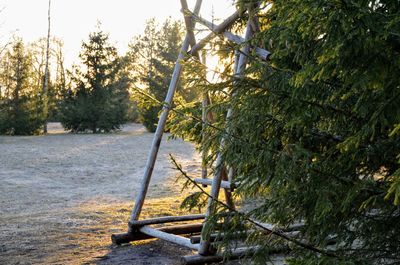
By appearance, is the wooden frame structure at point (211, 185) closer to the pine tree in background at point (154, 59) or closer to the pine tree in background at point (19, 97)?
the pine tree in background at point (154, 59)

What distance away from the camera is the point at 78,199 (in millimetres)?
10328

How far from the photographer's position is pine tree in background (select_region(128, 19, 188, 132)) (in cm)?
3030

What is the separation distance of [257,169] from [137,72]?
33.4 metres

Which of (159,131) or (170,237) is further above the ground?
(159,131)

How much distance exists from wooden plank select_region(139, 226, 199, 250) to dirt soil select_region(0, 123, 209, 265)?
0.47 feet

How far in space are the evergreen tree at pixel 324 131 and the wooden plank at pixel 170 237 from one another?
4.59ft

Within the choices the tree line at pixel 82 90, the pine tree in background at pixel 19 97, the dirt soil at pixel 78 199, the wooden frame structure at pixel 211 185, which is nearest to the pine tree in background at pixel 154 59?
the tree line at pixel 82 90

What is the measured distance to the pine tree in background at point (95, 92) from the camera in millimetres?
28688

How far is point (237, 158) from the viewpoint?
367 cm

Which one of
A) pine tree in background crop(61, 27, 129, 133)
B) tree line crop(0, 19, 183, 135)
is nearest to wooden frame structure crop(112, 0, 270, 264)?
tree line crop(0, 19, 183, 135)

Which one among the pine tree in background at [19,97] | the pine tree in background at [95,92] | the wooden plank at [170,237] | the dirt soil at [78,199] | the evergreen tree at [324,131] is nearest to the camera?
the evergreen tree at [324,131]

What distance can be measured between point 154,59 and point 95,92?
14.7ft

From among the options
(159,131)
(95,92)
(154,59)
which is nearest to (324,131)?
(159,131)

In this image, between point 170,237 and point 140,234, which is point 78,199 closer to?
point 140,234
